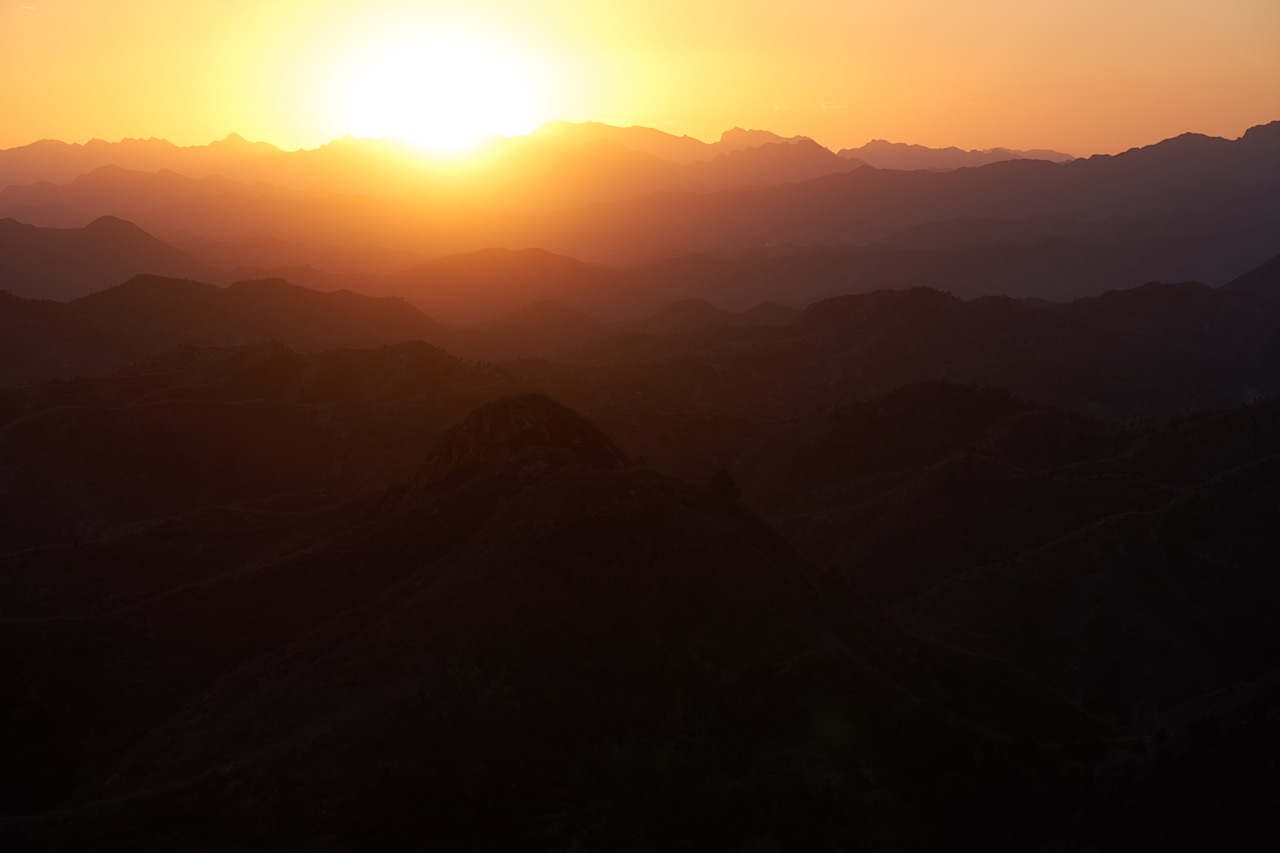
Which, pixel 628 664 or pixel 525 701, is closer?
pixel 525 701

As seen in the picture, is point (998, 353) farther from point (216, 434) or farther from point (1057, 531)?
point (216, 434)

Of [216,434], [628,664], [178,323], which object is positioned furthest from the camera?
[178,323]

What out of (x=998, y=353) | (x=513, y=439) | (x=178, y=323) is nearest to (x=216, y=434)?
(x=513, y=439)

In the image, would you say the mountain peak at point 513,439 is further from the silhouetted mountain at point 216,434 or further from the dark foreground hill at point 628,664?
the silhouetted mountain at point 216,434

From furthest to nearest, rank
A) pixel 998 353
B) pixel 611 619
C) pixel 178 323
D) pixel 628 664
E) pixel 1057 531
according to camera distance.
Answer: pixel 178 323, pixel 998 353, pixel 1057 531, pixel 611 619, pixel 628 664

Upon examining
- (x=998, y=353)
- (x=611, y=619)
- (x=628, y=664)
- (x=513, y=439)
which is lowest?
(x=628, y=664)

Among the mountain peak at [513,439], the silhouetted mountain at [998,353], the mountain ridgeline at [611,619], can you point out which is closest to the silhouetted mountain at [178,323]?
the mountain ridgeline at [611,619]
